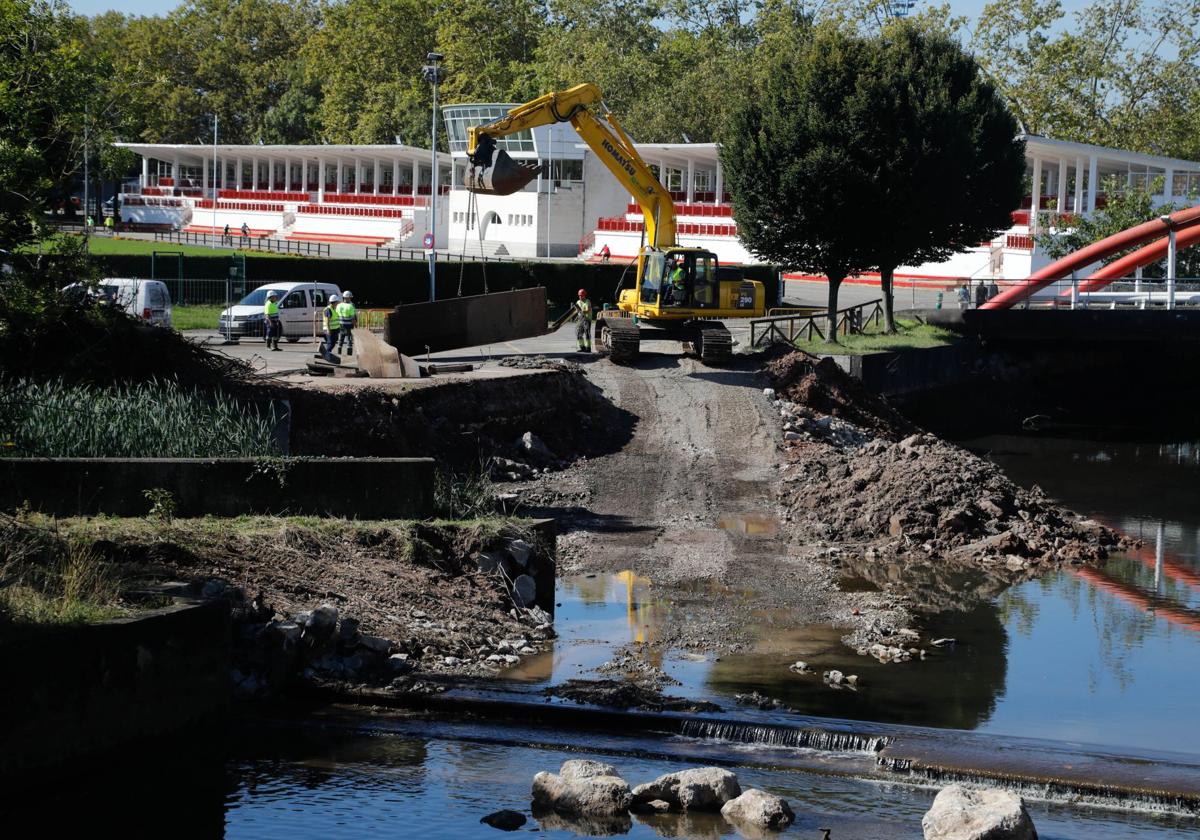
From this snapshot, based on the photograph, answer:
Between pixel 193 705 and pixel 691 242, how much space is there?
6449 centimetres

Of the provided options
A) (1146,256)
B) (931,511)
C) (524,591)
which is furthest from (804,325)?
(524,591)

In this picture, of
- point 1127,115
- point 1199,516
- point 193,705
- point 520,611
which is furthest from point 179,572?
point 1127,115

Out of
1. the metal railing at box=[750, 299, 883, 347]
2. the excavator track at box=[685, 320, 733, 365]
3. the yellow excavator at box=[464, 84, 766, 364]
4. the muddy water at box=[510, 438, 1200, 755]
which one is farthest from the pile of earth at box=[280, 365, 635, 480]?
the metal railing at box=[750, 299, 883, 347]

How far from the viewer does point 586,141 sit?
36562 mm

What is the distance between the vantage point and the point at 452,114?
85875 millimetres

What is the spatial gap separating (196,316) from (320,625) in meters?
33.9

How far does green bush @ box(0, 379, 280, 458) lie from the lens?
18.5 meters

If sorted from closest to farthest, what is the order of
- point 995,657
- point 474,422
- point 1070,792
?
point 1070,792 → point 995,657 → point 474,422

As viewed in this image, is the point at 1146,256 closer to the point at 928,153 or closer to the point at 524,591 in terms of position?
the point at 928,153

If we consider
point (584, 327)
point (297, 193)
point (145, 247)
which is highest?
point (297, 193)

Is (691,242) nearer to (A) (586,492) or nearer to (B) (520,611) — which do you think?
(A) (586,492)

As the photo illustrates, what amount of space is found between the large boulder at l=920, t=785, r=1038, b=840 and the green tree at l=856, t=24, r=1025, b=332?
1293 inches

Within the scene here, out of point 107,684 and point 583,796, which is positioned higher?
point 107,684

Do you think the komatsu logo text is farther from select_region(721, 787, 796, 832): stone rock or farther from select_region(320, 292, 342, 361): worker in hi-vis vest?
select_region(721, 787, 796, 832): stone rock
